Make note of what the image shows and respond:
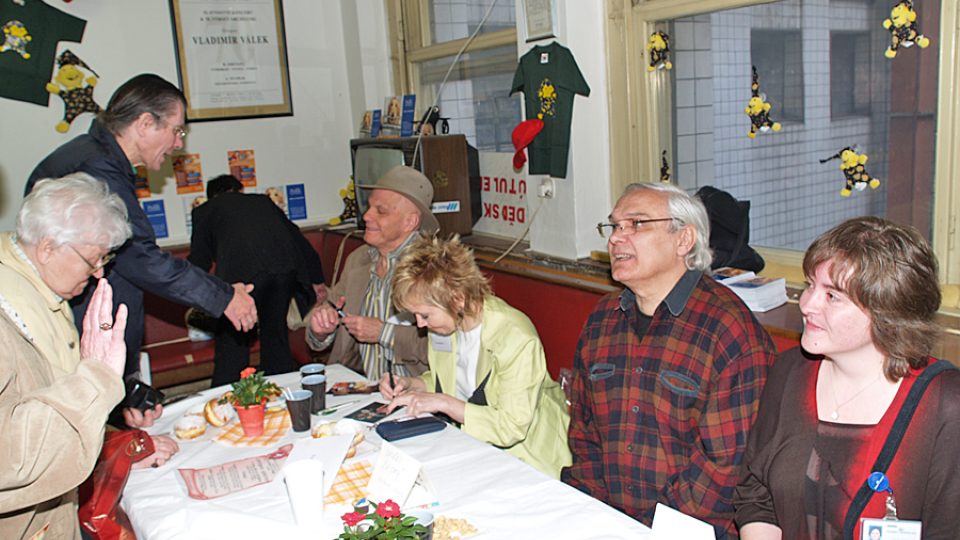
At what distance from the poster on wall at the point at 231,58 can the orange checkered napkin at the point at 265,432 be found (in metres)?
3.16

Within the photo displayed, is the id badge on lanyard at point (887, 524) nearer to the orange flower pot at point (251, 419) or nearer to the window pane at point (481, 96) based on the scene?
the orange flower pot at point (251, 419)

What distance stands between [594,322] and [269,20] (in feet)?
12.4

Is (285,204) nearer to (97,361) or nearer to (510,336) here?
(510,336)

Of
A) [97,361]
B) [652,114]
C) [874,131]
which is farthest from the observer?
[652,114]

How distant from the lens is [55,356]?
71.5 inches

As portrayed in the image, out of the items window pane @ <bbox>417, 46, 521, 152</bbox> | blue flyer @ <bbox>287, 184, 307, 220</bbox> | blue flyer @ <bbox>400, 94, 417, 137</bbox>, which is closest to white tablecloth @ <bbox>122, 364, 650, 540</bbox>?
window pane @ <bbox>417, 46, 521, 152</bbox>

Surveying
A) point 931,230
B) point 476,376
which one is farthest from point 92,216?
point 931,230

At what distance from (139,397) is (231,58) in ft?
10.4

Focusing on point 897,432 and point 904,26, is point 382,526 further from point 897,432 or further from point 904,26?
point 904,26

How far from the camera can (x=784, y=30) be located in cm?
274

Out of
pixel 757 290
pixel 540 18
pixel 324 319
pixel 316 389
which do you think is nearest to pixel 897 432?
pixel 757 290

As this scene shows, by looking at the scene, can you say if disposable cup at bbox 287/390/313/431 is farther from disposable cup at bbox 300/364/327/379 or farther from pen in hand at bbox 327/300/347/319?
pen in hand at bbox 327/300/347/319

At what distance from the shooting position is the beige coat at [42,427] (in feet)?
4.10

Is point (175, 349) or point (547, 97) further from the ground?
point (547, 97)
